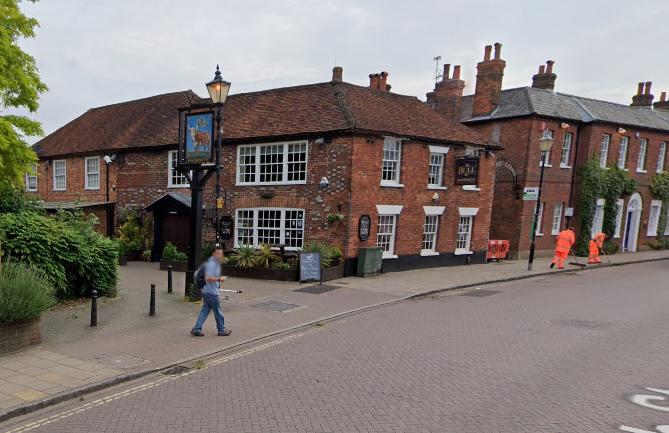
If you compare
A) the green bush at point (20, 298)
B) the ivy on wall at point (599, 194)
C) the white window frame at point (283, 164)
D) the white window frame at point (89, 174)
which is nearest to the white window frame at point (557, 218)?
the ivy on wall at point (599, 194)

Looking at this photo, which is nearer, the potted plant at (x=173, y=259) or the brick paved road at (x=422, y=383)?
the brick paved road at (x=422, y=383)

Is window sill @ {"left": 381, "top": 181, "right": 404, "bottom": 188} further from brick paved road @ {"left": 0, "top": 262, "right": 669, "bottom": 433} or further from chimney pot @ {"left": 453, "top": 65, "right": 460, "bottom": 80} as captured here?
chimney pot @ {"left": 453, "top": 65, "right": 460, "bottom": 80}

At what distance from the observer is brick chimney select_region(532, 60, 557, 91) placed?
25219mm

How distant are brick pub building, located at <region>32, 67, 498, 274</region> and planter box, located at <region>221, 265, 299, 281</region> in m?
2.01

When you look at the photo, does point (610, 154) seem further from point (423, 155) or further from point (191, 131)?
point (191, 131)

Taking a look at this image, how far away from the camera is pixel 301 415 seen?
5.27 m

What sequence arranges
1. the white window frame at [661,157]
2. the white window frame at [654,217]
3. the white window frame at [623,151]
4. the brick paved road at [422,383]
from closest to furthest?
the brick paved road at [422,383] < the white window frame at [623,151] < the white window frame at [661,157] < the white window frame at [654,217]

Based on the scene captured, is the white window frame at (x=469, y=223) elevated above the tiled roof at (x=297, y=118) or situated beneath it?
situated beneath

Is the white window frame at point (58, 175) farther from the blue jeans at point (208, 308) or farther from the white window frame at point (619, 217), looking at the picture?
the white window frame at point (619, 217)

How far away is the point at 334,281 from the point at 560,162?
15404mm

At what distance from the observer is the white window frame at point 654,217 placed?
2744 centimetres

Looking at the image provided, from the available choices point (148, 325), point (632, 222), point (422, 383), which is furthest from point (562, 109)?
point (148, 325)

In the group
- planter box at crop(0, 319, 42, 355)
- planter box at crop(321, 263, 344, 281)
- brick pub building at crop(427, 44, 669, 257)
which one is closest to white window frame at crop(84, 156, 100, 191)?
planter box at crop(321, 263, 344, 281)

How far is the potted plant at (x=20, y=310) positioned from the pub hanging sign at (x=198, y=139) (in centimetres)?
472
